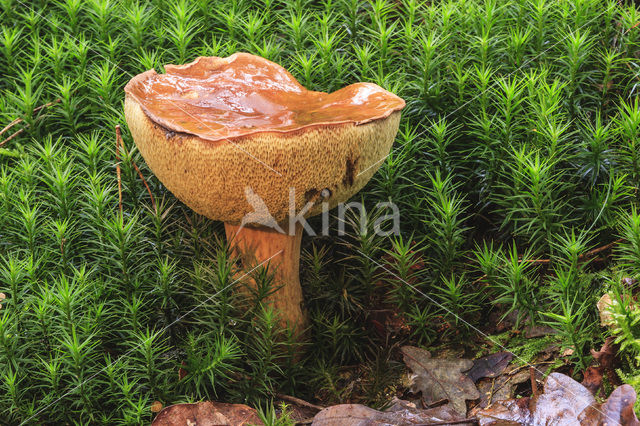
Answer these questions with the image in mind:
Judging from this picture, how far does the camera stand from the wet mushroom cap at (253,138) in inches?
67.6

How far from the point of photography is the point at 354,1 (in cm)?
298

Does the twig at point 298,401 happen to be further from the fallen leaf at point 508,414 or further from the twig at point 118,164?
the twig at point 118,164

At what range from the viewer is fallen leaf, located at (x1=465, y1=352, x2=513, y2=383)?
2.20 metres

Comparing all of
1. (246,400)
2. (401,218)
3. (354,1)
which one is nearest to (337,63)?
(354,1)

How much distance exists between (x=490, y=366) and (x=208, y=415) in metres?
1.01

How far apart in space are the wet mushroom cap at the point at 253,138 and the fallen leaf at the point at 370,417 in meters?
0.64

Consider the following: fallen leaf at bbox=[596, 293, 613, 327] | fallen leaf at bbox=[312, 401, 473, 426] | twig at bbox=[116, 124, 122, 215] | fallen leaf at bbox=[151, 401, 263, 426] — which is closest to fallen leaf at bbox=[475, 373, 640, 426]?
fallen leaf at bbox=[312, 401, 473, 426]

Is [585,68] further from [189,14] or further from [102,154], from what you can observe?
[102,154]

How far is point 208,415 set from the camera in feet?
6.52

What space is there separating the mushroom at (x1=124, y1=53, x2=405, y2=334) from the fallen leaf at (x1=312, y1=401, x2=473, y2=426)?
452 millimetres

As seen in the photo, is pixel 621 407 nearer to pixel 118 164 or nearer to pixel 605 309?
pixel 605 309

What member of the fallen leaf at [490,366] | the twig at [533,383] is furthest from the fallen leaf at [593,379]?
the fallen leaf at [490,366]

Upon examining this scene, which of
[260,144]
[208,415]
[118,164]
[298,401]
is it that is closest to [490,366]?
A: [298,401]

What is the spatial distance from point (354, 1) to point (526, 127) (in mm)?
1051
